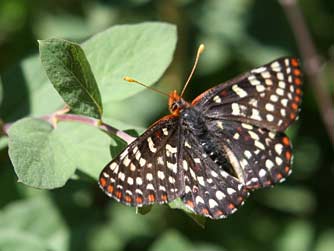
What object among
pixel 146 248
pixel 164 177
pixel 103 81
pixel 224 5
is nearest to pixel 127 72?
pixel 103 81

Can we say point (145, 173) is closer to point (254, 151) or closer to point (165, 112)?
point (254, 151)

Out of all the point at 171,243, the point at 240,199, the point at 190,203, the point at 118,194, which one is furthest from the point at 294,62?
the point at 171,243

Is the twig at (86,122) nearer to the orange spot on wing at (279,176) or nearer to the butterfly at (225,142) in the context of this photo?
the butterfly at (225,142)

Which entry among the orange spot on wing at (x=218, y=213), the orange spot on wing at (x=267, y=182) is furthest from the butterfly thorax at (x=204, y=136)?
the orange spot on wing at (x=218, y=213)

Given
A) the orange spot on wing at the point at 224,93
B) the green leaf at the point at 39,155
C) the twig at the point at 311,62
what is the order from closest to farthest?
the green leaf at the point at 39,155 → the orange spot on wing at the point at 224,93 → the twig at the point at 311,62

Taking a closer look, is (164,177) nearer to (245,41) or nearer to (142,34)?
(142,34)

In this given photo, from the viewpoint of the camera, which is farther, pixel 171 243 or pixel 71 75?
pixel 171 243

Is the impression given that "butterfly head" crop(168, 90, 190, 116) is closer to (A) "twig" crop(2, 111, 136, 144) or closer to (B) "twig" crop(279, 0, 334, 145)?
(A) "twig" crop(2, 111, 136, 144)
